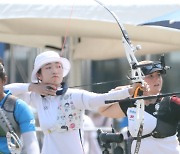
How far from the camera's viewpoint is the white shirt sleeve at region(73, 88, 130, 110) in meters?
5.39

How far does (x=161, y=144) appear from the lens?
6.09 meters

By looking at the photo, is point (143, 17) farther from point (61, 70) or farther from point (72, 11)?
point (61, 70)

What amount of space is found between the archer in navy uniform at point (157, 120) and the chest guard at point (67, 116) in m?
0.46

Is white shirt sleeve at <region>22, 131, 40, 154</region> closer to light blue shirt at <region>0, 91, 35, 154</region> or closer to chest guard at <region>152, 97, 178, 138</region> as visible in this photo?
light blue shirt at <region>0, 91, 35, 154</region>

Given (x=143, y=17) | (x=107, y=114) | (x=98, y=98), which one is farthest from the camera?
(x=143, y=17)

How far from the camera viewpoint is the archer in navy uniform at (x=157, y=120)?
608cm

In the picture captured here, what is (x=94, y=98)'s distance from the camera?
562 centimetres

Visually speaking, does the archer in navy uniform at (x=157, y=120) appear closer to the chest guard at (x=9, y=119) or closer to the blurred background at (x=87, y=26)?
the blurred background at (x=87, y=26)

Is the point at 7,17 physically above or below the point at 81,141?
above

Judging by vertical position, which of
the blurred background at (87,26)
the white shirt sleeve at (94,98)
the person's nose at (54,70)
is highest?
the blurred background at (87,26)

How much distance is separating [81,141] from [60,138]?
0.17 m

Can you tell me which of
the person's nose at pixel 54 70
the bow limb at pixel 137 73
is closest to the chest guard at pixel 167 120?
the bow limb at pixel 137 73

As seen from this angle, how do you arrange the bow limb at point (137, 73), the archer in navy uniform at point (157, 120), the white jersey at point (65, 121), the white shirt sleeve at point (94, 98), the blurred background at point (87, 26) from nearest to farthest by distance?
the white shirt sleeve at point (94, 98)
the bow limb at point (137, 73)
the white jersey at point (65, 121)
the archer in navy uniform at point (157, 120)
the blurred background at point (87, 26)

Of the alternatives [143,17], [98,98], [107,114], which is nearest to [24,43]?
[143,17]
